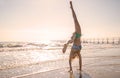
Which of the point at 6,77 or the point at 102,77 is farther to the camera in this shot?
the point at 6,77

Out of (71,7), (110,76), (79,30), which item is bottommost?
(110,76)

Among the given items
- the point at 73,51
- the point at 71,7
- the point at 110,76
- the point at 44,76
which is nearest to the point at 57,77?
the point at 44,76

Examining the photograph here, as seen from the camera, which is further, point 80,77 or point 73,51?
point 73,51

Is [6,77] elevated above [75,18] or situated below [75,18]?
below

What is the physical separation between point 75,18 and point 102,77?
2.49 metres

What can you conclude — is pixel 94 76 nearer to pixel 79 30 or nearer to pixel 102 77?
pixel 102 77

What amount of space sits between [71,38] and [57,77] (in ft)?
5.34

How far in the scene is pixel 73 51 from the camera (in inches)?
367

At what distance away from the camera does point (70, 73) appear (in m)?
9.64

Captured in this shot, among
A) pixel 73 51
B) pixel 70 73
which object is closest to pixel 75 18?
pixel 73 51

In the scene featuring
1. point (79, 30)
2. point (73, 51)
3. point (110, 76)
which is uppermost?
point (79, 30)

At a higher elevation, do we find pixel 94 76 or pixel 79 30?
pixel 79 30

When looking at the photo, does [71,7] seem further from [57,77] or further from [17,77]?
[17,77]

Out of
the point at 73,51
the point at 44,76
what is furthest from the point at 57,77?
the point at 73,51
